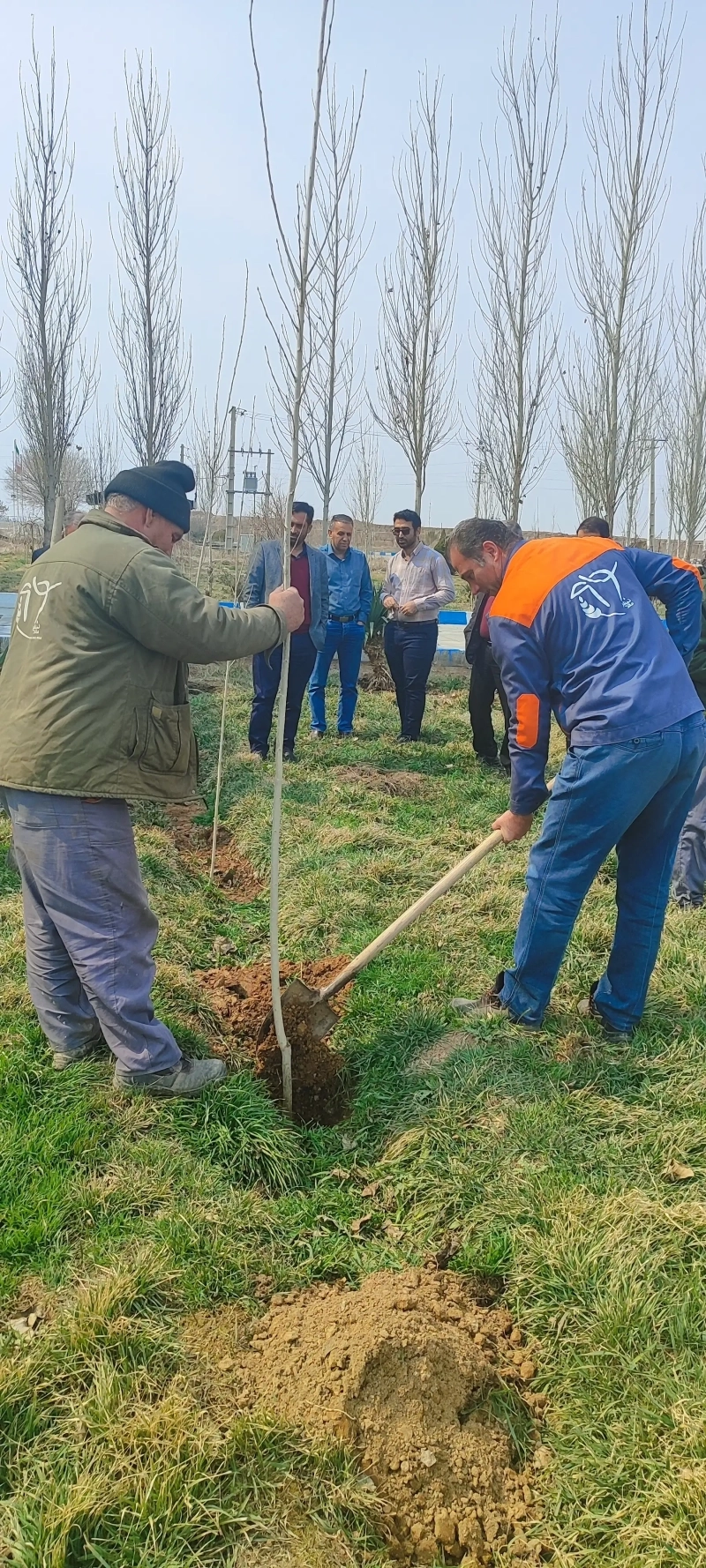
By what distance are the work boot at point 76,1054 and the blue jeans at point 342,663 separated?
550 centimetres

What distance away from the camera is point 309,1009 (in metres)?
3.60

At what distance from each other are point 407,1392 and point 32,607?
2361 mm

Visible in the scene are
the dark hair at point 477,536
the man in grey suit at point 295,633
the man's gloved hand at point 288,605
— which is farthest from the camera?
the man in grey suit at point 295,633

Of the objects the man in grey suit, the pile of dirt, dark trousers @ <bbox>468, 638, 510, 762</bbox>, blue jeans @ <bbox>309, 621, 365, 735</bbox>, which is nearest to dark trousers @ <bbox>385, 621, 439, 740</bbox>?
blue jeans @ <bbox>309, 621, 365, 735</bbox>

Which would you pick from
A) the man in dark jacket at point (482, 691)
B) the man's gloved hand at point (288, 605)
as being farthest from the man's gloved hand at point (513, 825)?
the man in dark jacket at point (482, 691)

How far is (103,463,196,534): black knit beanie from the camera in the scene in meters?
3.11

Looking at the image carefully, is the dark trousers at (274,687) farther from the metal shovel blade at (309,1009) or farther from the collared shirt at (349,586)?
the metal shovel blade at (309,1009)

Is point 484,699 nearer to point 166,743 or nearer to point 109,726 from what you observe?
point 166,743

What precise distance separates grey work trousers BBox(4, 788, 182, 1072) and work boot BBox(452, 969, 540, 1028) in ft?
3.97

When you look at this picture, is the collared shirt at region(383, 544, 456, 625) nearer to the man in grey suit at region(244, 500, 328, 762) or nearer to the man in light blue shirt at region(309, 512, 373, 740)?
the man in light blue shirt at region(309, 512, 373, 740)

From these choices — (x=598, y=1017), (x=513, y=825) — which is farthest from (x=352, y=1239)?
(x=513, y=825)

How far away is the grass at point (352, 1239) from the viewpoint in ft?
6.36

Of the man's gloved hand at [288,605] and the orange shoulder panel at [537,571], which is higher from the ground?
the orange shoulder panel at [537,571]

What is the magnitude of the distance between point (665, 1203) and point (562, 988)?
1.34m
